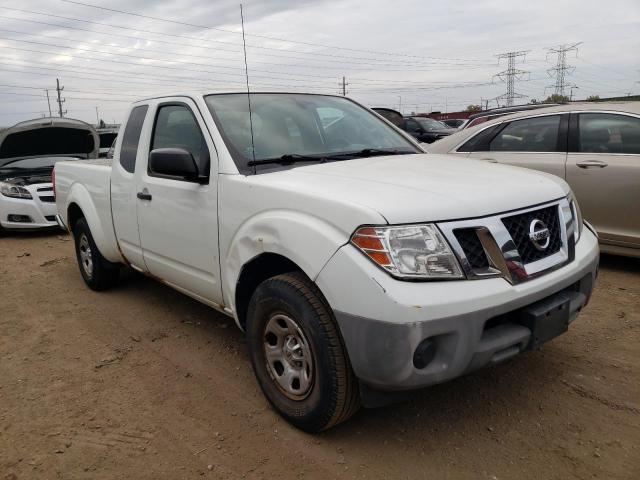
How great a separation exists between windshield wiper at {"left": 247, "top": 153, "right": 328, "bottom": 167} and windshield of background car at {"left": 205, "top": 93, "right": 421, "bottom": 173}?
0.10 ft

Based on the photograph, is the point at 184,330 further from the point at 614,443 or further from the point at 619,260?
the point at 619,260

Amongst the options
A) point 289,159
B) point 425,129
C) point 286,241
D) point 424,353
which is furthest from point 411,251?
point 425,129

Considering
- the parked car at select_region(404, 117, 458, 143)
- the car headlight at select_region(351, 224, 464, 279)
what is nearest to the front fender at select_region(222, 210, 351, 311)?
the car headlight at select_region(351, 224, 464, 279)

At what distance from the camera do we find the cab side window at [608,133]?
5090 mm

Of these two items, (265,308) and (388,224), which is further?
(265,308)

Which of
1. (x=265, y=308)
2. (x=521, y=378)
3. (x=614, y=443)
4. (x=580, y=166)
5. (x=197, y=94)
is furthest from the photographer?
(x=580, y=166)

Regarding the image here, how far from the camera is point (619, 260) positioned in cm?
566

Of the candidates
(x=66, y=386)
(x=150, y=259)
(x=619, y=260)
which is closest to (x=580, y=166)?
(x=619, y=260)

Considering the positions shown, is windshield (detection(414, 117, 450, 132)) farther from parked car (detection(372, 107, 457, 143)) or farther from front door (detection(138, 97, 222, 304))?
front door (detection(138, 97, 222, 304))

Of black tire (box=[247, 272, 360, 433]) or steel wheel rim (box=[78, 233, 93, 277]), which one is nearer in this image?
black tire (box=[247, 272, 360, 433])

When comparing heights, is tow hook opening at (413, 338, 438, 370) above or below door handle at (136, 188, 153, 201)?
below

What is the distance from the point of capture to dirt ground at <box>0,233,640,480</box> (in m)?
2.55

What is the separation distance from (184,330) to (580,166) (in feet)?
13.0

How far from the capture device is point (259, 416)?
2.99 metres
